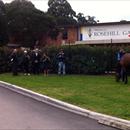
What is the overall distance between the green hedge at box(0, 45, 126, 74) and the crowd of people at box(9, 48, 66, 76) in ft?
1.71

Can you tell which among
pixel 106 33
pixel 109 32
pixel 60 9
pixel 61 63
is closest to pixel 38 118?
pixel 61 63

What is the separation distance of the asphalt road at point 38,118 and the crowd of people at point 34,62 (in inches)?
537

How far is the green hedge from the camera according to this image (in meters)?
30.0

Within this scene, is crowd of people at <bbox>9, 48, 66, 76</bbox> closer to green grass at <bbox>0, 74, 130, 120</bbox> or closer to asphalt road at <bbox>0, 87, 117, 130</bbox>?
green grass at <bbox>0, 74, 130, 120</bbox>

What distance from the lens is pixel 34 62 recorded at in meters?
30.4

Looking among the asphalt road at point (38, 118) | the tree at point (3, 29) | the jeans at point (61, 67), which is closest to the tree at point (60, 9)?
the tree at point (3, 29)

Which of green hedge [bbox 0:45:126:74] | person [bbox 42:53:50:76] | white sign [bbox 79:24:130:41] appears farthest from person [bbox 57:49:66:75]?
white sign [bbox 79:24:130:41]

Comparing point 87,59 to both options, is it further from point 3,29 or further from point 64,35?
point 3,29

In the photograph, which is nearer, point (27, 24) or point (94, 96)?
point (94, 96)

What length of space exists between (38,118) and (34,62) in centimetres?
1798

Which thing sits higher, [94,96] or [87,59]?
[87,59]

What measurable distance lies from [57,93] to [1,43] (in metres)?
43.9

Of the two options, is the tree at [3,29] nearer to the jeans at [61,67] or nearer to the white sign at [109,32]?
the white sign at [109,32]

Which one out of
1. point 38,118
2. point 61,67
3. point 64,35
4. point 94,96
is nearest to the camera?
point 38,118
